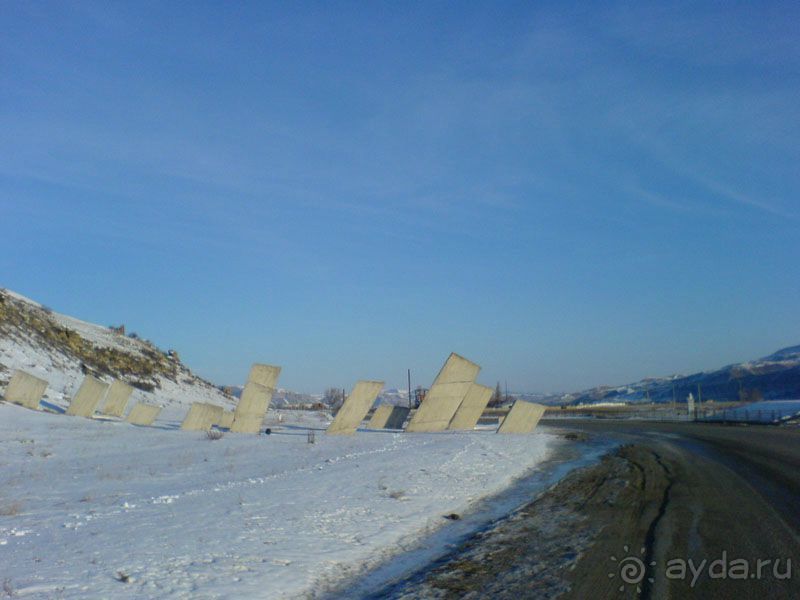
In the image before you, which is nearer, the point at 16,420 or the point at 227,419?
the point at 16,420

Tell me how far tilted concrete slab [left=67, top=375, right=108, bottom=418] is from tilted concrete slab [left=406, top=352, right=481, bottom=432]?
12.3 meters

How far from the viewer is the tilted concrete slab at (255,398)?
80.5 feet

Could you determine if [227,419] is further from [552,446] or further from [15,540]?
[15,540]

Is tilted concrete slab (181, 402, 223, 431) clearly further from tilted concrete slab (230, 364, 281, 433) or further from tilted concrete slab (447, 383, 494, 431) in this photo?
tilted concrete slab (447, 383, 494, 431)

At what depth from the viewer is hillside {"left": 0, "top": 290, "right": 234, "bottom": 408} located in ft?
112

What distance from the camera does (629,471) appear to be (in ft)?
50.7

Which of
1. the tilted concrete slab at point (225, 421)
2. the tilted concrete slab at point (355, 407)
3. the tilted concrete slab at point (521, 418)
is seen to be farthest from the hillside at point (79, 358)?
the tilted concrete slab at point (521, 418)

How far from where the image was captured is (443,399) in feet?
89.3

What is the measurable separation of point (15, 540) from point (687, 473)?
1294cm

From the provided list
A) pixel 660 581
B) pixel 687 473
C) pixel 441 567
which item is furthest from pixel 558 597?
pixel 687 473

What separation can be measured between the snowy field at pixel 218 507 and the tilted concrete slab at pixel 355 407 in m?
Answer: 3.83

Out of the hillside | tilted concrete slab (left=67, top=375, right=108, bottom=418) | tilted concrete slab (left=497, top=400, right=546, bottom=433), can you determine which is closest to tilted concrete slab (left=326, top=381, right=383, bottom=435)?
tilted concrete slab (left=497, top=400, right=546, bottom=433)

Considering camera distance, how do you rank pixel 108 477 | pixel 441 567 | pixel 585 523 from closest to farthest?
pixel 441 567, pixel 585 523, pixel 108 477

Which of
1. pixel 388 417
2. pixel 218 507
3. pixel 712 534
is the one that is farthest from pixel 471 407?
pixel 712 534
